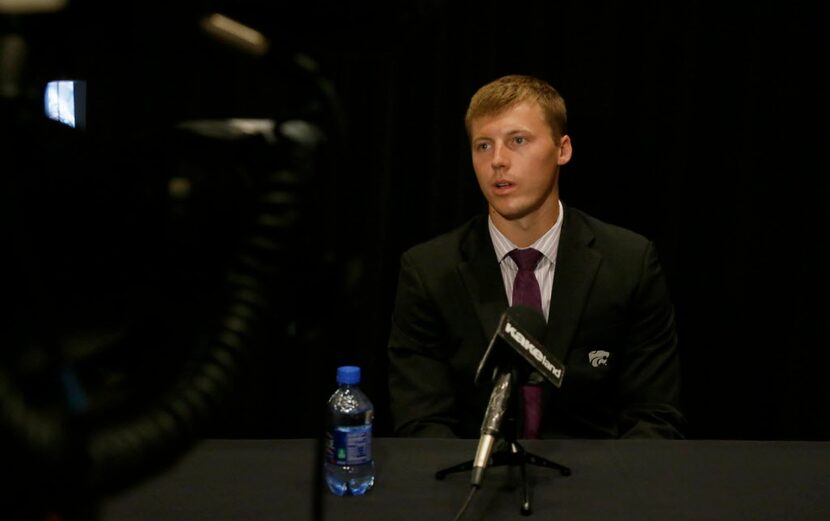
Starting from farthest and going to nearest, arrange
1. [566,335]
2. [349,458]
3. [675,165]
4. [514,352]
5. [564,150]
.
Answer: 1. [675,165]
2. [564,150]
3. [566,335]
4. [349,458]
5. [514,352]

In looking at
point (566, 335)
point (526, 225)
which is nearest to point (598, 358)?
point (566, 335)

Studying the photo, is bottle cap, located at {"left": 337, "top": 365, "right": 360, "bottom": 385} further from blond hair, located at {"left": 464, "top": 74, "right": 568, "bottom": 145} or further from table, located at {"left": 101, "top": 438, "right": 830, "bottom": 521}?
blond hair, located at {"left": 464, "top": 74, "right": 568, "bottom": 145}

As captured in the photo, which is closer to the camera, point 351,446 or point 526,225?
point 351,446

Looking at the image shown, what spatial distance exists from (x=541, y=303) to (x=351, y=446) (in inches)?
30.6

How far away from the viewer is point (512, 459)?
115cm

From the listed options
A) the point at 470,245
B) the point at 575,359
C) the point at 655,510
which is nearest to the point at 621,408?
the point at 575,359

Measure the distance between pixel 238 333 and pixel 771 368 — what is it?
2583 millimetres

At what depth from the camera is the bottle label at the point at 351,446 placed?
3.58ft

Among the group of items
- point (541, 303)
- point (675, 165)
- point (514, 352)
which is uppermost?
point (675, 165)

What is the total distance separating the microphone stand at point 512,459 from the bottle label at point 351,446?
11 centimetres

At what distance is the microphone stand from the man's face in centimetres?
68

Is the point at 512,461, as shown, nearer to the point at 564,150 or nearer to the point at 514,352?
the point at 514,352

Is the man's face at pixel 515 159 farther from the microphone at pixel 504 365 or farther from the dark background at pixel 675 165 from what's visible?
the microphone at pixel 504 365

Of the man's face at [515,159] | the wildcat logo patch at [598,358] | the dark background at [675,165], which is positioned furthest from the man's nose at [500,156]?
the dark background at [675,165]
